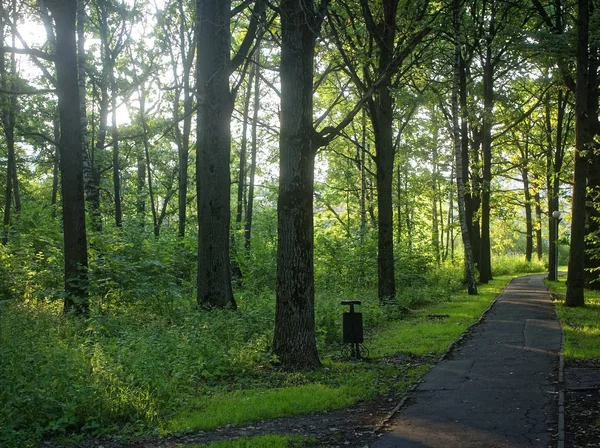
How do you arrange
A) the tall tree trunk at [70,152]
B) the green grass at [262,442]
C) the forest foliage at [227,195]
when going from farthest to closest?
1. the tall tree trunk at [70,152]
2. the forest foliage at [227,195]
3. the green grass at [262,442]

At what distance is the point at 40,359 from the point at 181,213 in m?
18.7

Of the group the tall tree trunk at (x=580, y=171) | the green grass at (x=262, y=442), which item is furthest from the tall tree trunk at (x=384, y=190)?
the green grass at (x=262, y=442)

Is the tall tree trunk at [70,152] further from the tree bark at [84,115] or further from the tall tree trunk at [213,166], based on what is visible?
the tall tree trunk at [213,166]

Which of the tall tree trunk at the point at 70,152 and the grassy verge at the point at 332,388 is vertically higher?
the tall tree trunk at the point at 70,152

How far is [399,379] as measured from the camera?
9.38 metres

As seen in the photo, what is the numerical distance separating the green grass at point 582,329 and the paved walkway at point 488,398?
313 millimetres

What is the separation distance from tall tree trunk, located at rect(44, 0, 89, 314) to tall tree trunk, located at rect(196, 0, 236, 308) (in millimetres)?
2753

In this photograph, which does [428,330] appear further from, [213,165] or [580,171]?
[580,171]

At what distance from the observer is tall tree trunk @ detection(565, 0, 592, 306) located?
664 inches

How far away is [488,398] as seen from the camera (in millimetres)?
7961

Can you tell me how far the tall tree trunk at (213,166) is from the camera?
543 inches

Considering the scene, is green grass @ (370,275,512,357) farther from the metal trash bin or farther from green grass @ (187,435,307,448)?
green grass @ (187,435,307,448)

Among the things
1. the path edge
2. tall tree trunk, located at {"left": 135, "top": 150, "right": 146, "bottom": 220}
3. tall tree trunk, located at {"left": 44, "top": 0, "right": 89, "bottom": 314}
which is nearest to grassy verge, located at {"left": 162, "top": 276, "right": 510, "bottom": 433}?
the path edge

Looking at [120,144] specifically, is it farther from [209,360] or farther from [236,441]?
[236,441]
